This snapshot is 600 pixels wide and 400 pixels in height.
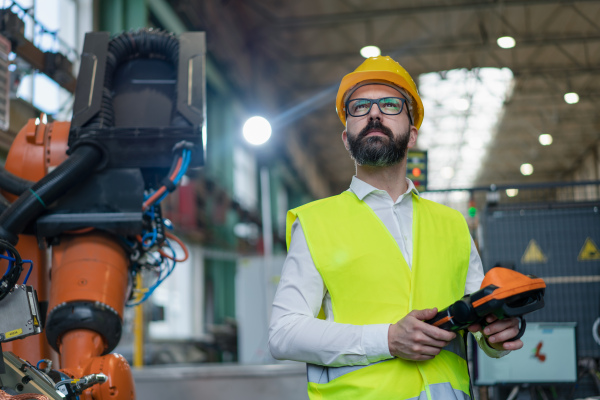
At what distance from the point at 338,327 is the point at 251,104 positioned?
49.3 ft

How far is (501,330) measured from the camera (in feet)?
5.93

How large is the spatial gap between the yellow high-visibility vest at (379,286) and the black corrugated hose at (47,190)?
1.41 m

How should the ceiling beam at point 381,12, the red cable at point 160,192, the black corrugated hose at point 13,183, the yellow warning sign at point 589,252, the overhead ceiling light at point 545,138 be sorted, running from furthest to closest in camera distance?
the overhead ceiling light at point 545,138 → the ceiling beam at point 381,12 → the yellow warning sign at point 589,252 → the red cable at point 160,192 → the black corrugated hose at point 13,183

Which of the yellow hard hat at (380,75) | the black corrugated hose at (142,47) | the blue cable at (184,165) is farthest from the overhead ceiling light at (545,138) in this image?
the yellow hard hat at (380,75)

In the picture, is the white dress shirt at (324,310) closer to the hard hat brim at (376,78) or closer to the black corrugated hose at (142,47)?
the hard hat brim at (376,78)

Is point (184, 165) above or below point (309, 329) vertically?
above

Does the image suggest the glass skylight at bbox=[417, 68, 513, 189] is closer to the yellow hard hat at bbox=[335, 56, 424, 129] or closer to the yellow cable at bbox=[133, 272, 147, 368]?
the yellow cable at bbox=[133, 272, 147, 368]

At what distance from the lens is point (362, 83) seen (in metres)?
2.28

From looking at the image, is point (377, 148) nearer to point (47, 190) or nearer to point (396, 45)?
point (47, 190)

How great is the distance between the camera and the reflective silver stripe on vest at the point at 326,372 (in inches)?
75.0

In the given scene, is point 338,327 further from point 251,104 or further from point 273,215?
point 273,215

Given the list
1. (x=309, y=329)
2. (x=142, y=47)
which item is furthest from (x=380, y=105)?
(x=142, y=47)

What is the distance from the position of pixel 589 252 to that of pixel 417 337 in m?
3.22

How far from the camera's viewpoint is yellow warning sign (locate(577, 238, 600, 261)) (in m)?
4.48
